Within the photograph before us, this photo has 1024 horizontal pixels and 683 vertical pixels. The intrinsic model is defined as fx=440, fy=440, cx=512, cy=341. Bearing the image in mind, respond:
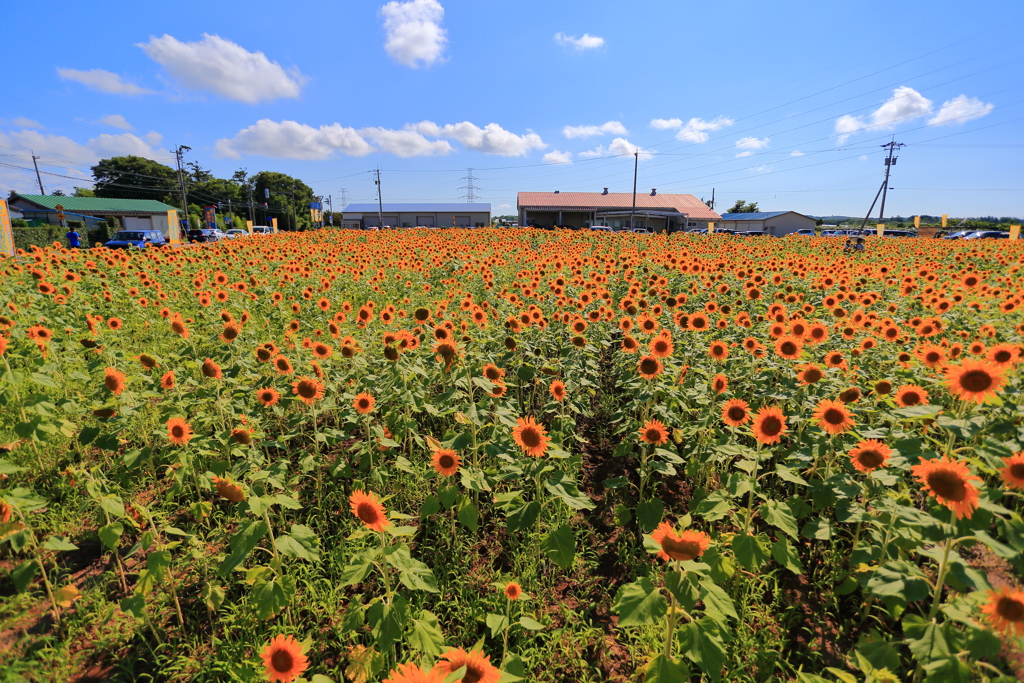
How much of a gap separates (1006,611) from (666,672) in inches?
47.5

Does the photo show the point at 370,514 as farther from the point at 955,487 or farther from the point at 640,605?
the point at 955,487

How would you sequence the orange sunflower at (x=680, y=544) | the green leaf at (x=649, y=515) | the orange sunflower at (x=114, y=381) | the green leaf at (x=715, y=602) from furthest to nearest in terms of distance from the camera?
1. the orange sunflower at (x=114, y=381)
2. the green leaf at (x=649, y=515)
3. the green leaf at (x=715, y=602)
4. the orange sunflower at (x=680, y=544)

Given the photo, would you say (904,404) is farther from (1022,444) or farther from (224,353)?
(224,353)

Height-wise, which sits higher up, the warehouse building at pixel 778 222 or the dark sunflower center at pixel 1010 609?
the warehouse building at pixel 778 222

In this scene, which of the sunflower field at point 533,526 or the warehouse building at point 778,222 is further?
the warehouse building at point 778,222

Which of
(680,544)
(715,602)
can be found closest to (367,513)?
(680,544)

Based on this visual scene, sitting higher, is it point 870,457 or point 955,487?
point 955,487

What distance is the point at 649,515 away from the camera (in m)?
2.79

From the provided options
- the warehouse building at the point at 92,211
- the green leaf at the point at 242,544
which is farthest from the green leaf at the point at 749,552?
the warehouse building at the point at 92,211

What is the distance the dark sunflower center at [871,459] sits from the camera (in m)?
2.39

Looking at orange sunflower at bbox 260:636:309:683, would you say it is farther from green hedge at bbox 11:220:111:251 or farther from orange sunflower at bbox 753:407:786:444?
green hedge at bbox 11:220:111:251

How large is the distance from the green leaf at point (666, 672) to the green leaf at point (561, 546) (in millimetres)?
641

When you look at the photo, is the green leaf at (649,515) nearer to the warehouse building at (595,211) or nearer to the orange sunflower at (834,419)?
the orange sunflower at (834,419)

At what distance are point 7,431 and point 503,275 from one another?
7701mm
